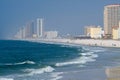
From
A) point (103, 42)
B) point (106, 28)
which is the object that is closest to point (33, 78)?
point (103, 42)

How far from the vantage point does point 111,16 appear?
178 meters

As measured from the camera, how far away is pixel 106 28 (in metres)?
176

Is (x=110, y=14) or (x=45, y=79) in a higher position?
(x=110, y=14)

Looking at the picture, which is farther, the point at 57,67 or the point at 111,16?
the point at 111,16

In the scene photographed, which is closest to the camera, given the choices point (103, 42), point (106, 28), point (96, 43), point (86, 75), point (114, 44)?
point (86, 75)

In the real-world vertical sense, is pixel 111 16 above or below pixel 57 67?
above

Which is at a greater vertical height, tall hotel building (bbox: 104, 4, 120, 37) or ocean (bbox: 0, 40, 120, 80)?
tall hotel building (bbox: 104, 4, 120, 37)

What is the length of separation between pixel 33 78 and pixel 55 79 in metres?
1.68

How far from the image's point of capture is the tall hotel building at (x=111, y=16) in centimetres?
17612

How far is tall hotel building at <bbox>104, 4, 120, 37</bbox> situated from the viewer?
17612 cm

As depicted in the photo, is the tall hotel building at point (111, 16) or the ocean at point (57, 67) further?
the tall hotel building at point (111, 16)

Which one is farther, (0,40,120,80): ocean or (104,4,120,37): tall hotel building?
(104,4,120,37): tall hotel building

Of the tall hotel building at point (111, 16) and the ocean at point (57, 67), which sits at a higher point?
the tall hotel building at point (111, 16)

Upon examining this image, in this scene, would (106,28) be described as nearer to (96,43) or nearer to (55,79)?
(96,43)
